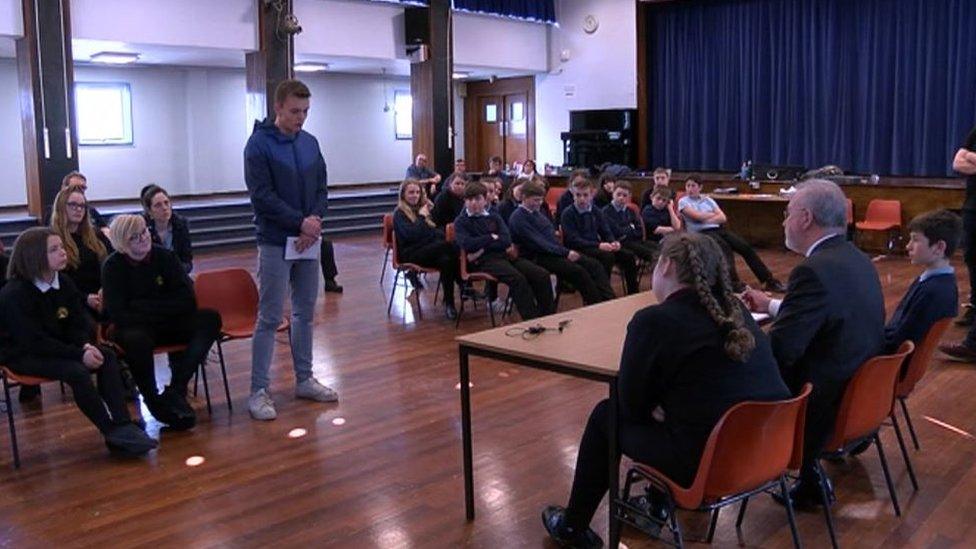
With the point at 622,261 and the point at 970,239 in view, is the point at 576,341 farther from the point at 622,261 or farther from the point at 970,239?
the point at 622,261

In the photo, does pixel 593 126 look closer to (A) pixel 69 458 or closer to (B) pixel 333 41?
(B) pixel 333 41

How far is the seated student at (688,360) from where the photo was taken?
254 cm

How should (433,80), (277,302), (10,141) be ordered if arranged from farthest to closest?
(10,141) < (433,80) < (277,302)

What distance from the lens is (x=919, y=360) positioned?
3545 millimetres

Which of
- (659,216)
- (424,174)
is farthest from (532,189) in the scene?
(424,174)

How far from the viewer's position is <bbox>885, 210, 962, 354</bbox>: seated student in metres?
3.66

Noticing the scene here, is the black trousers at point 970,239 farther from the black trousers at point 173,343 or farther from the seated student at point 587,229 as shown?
the black trousers at point 173,343

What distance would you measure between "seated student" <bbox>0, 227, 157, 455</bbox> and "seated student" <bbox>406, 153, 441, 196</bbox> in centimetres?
776

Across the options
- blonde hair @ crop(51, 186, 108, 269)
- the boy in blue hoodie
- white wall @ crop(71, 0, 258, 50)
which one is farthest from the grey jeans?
white wall @ crop(71, 0, 258, 50)

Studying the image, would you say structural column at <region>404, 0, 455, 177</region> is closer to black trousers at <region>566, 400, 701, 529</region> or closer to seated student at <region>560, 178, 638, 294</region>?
seated student at <region>560, 178, 638, 294</region>

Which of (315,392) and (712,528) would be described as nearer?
(712,528)

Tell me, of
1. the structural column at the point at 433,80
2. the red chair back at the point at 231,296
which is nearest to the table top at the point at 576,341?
the red chair back at the point at 231,296

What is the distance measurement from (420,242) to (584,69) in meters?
8.24

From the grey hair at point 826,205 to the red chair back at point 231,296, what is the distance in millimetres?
2977
